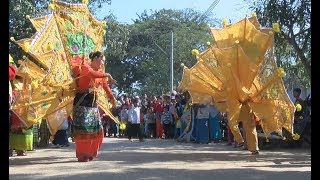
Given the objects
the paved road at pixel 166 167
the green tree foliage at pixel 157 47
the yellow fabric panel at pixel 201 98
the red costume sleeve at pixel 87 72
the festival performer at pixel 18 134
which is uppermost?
the green tree foliage at pixel 157 47

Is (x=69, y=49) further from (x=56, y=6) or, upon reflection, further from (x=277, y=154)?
(x=277, y=154)

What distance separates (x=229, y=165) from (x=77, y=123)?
9.03 feet

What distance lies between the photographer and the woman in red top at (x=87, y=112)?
8945mm

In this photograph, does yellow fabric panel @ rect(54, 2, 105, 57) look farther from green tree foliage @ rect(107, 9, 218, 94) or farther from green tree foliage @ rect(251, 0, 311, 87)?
green tree foliage @ rect(107, 9, 218, 94)

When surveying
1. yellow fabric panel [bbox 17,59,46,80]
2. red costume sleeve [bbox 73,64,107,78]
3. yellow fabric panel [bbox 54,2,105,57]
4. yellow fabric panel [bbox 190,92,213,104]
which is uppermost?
yellow fabric panel [bbox 54,2,105,57]

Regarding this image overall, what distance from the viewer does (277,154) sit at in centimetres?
1105

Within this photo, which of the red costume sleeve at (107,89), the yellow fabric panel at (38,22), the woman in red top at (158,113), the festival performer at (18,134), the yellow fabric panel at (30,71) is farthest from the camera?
the woman in red top at (158,113)

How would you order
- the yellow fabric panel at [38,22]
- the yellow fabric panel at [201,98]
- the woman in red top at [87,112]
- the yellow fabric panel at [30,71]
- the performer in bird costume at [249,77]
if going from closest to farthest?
the woman in red top at [87,112]
the performer in bird costume at [249,77]
the yellow fabric panel at [38,22]
the yellow fabric panel at [30,71]
the yellow fabric panel at [201,98]

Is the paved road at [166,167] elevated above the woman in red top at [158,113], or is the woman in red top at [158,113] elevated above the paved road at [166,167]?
the woman in red top at [158,113]

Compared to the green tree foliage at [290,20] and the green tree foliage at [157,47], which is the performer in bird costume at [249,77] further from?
the green tree foliage at [157,47]

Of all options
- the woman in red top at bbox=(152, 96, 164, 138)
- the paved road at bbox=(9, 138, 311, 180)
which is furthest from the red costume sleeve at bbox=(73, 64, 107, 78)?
the woman in red top at bbox=(152, 96, 164, 138)

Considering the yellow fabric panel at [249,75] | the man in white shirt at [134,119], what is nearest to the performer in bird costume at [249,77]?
the yellow fabric panel at [249,75]

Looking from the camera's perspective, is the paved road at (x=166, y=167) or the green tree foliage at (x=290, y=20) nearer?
the paved road at (x=166, y=167)

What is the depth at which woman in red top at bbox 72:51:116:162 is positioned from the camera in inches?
352
